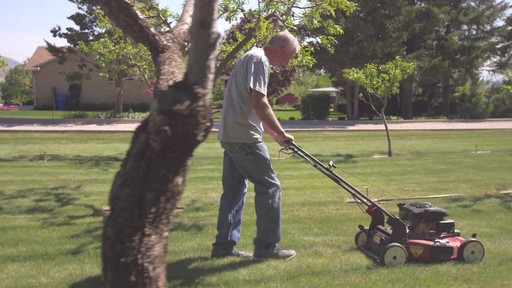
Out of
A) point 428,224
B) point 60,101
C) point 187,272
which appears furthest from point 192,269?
point 60,101

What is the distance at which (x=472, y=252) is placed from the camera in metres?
4.99

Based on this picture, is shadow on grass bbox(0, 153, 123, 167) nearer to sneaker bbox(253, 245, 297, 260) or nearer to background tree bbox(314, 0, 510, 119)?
sneaker bbox(253, 245, 297, 260)

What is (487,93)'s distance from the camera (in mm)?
36938

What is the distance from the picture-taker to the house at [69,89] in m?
40.2

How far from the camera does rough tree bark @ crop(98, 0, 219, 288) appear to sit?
6.89 feet

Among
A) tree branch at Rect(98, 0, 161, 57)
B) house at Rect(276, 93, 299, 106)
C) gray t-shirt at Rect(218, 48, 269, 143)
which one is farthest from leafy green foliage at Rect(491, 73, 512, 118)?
tree branch at Rect(98, 0, 161, 57)

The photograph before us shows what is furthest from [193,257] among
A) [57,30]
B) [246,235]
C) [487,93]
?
[487,93]

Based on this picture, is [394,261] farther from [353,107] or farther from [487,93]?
[487,93]

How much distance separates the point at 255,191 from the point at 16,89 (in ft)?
171

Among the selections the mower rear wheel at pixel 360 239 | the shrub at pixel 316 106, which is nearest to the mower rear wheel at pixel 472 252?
the mower rear wheel at pixel 360 239

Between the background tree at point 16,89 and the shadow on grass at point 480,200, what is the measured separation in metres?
50.2

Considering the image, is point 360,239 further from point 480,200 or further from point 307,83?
point 307,83

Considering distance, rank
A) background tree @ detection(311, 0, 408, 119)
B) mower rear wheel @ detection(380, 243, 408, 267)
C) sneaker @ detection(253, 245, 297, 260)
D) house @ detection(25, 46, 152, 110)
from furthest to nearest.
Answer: house @ detection(25, 46, 152, 110), background tree @ detection(311, 0, 408, 119), sneaker @ detection(253, 245, 297, 260), mower rear wheel @ detection(380, 243, 408, 267)

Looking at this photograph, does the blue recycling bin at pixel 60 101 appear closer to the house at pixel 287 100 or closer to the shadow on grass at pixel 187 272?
the house at pixel 287 100
